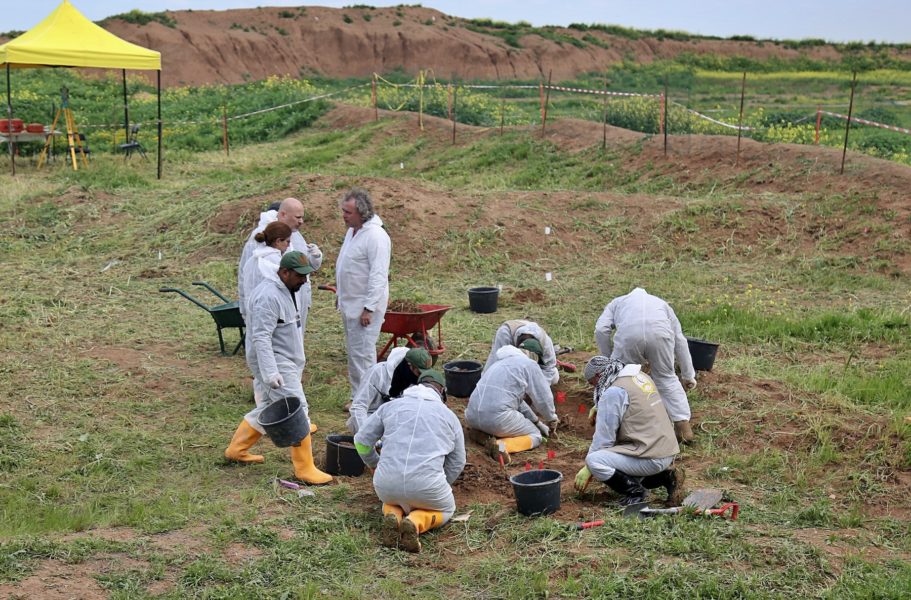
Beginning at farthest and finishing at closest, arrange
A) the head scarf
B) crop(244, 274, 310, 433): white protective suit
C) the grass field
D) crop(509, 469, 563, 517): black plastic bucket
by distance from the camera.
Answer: crop(244, 274, 310, 433): white protective suit < the head scarf < crop(509, 469, 563, 517): black plastic bucket < the grass field

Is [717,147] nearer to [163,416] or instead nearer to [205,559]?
[163,416]

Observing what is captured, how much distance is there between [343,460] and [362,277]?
171cm

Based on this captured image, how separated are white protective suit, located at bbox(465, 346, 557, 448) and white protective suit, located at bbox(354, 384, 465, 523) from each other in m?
1.28

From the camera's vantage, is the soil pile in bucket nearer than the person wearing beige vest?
No

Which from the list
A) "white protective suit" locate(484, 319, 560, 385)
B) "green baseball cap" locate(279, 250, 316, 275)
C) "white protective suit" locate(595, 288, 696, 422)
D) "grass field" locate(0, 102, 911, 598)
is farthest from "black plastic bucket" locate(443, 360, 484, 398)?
"green baseball cap" locate(279, 250, 316, 275)

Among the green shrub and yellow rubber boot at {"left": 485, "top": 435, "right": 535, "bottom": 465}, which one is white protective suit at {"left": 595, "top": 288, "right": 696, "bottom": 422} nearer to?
yellow rubber boot at {"left": 485, "top": 435, "right": 535, "bottom": 465}

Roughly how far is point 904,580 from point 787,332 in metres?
5.50

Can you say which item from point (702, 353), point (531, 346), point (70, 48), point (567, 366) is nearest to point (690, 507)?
point (531, 346)

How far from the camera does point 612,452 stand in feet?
20.7

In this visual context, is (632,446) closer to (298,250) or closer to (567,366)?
(567,366)

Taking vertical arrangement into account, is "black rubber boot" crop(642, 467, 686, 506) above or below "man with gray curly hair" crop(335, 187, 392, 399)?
below

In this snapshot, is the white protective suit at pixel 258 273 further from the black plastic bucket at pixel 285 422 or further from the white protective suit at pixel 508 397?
the white protective suit at pixel 508 397

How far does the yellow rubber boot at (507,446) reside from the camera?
738 centimetres

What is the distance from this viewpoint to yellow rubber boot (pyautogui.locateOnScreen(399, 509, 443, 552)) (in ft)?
18.6
